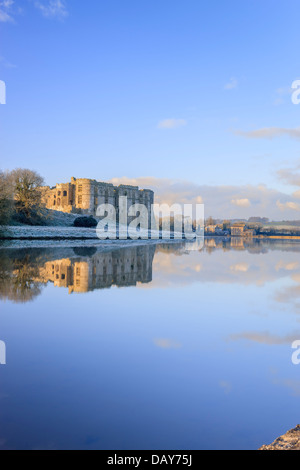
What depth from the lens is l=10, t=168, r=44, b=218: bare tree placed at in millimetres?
43688

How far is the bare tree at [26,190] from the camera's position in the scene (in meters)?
43.7

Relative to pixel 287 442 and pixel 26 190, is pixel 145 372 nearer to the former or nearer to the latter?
pixel 287 442

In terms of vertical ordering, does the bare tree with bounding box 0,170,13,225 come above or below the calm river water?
above

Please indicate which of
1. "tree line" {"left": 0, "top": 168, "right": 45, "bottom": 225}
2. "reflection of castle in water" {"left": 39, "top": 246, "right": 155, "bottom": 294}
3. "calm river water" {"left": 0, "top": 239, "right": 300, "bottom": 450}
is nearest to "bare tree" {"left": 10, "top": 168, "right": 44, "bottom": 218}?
"tree line" {"left": 0, "top": 168, "right": 45, "bottom": 225}

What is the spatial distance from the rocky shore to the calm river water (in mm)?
84

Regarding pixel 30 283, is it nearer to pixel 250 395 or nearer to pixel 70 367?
pixel 70 367

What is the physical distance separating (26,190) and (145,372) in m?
43.0

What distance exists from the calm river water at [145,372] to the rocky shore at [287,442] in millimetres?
84

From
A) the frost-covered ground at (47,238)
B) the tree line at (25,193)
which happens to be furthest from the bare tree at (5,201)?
the tree line at (25,193)

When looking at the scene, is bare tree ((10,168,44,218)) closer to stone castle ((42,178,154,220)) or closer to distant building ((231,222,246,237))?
stone castle ((42,178,154,220))

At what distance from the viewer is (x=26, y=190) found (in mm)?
43781

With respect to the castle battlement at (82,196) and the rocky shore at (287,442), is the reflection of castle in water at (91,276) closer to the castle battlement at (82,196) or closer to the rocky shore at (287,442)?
the rocky shore at (287,442)

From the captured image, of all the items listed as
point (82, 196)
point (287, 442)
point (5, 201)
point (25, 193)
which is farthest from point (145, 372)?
point (82, 196)

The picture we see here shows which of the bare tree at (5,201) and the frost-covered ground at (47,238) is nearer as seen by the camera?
the bare tree at (5,201)
